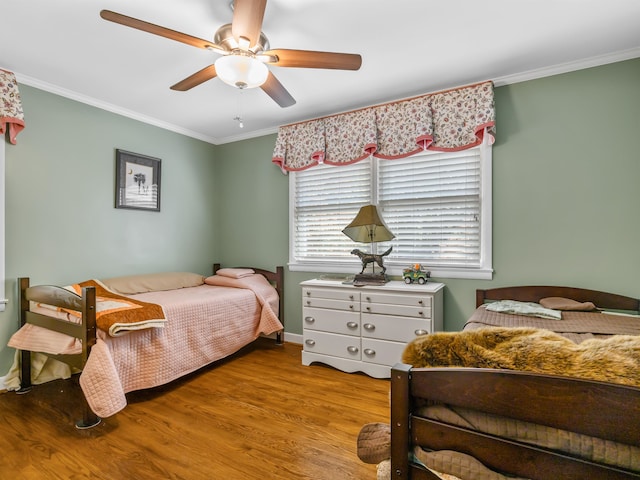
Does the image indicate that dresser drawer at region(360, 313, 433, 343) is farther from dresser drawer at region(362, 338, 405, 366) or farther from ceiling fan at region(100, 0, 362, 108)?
ceiling fan at region(100, 0, 362, 108)

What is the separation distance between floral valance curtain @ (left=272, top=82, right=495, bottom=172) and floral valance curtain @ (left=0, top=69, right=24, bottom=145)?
2124 millimetres

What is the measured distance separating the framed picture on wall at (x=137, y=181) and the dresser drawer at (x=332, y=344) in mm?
2159

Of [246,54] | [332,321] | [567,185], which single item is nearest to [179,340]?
[332,321]

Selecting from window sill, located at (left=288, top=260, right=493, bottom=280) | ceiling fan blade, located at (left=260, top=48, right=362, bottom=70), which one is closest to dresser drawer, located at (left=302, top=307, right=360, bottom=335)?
window sill, located at (left=288, top=260, right=493, bottom=280)

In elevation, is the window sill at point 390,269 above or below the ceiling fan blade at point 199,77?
below

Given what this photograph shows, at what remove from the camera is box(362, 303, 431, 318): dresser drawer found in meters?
2.68

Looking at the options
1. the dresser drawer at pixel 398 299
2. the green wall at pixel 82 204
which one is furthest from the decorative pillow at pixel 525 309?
the green wall at pixel 82 204

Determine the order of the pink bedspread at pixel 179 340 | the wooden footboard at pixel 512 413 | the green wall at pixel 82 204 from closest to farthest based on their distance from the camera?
the wooden footboard at pixel 512 413
the pink bedspread at pixel 179 340
the green wall at pixel 82 204

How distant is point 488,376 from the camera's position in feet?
2.75

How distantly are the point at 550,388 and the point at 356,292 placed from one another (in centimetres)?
219

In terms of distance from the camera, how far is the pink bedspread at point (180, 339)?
6.67 ft

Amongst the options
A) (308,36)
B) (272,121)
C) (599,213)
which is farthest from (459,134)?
(272,121)

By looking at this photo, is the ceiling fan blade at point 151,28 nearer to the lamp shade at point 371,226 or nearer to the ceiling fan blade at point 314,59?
the ceiling fan blade at point 314,59

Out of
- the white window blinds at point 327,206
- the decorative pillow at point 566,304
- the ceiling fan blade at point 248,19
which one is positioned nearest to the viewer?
the ceiling fan blade at point 248,19
